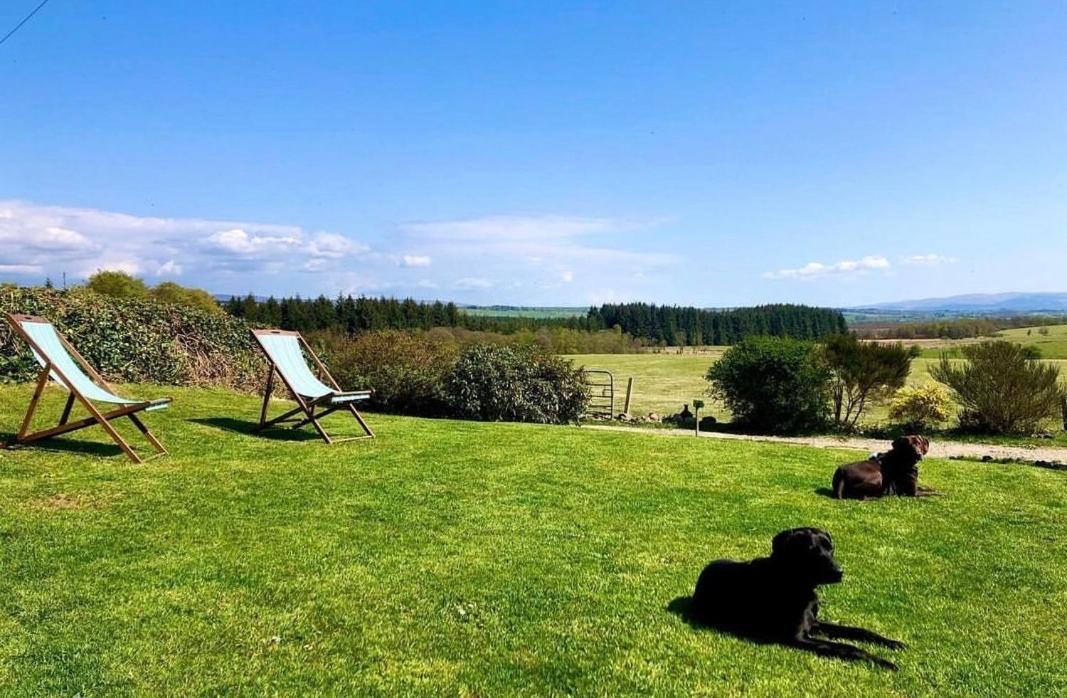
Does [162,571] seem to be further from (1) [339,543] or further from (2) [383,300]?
(2) [383,300]

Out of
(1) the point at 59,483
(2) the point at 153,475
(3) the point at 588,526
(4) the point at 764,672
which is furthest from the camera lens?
(2) the point at 153,475

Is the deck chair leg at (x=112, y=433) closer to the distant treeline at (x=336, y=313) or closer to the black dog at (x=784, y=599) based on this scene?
the black dog at (x=784, y=599)

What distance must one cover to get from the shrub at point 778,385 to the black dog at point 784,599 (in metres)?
13.3

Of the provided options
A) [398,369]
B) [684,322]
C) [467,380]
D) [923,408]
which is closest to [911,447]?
[467,380]

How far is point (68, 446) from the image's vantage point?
→ 698 cm

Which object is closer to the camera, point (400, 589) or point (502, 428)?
point (400, 589)

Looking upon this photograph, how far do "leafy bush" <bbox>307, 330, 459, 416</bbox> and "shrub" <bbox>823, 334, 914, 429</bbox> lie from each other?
892 cm

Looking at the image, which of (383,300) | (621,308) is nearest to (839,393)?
(383,300)

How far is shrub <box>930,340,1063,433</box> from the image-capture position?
1473 cm

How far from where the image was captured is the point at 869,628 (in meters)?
3.59

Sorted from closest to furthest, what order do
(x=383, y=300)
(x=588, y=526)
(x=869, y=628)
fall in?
(x=869, y=628) < (x=588, y=526) < (x=383, y=300)

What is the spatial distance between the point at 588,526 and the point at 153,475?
3.77 m

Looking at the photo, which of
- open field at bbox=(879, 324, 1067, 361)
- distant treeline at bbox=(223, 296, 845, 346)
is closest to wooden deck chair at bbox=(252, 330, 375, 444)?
open field at bbox=(879, 324, 1067, 361)

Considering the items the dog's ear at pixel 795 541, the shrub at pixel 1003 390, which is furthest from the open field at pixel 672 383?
the dog's ear at pixel 795 541
